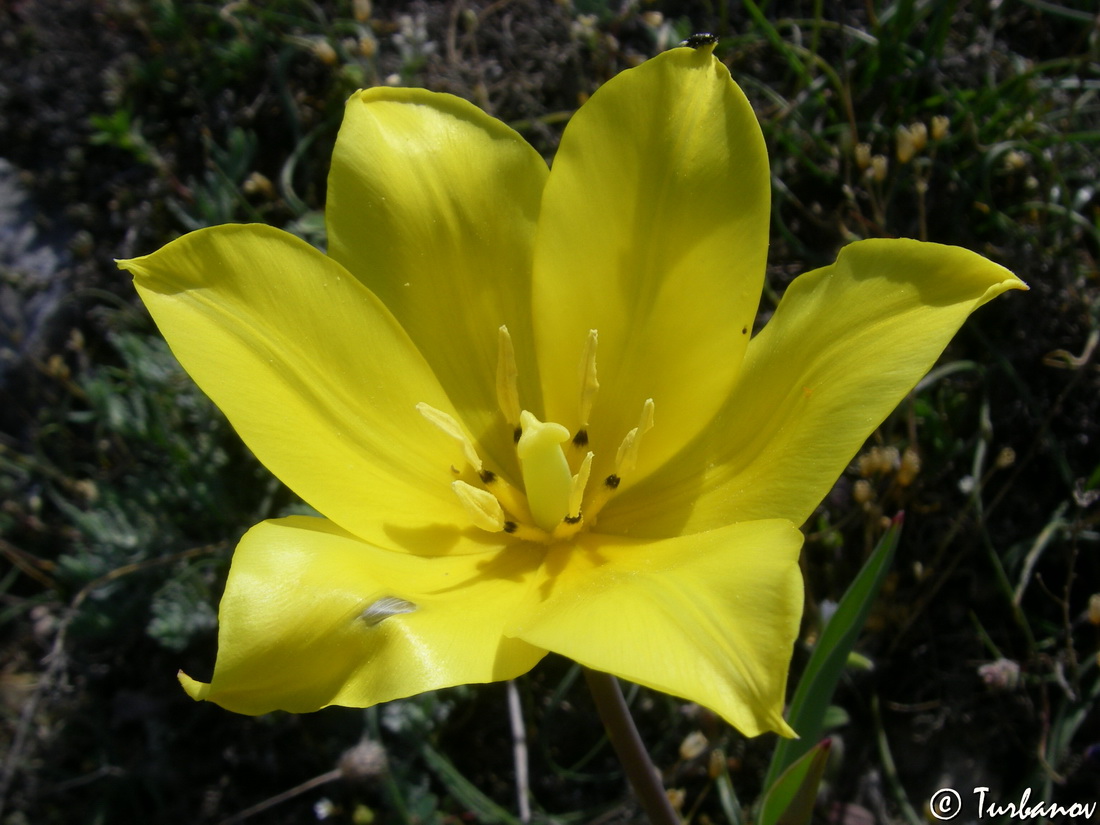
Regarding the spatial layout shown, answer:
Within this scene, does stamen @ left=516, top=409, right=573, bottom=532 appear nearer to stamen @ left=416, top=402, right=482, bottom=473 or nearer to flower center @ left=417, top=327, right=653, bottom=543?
flower center @ left=417, top=327, right=653, bottom=543

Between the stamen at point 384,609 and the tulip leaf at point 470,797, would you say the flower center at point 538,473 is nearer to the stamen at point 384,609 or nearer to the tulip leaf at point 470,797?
the stamen at point 384,609

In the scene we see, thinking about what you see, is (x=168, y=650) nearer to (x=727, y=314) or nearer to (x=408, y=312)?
(x=408, y=312)

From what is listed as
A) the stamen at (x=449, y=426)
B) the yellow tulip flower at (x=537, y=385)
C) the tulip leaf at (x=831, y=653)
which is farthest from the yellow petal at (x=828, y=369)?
the stamen at (x=449, y=426)

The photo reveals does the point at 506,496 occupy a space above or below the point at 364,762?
above

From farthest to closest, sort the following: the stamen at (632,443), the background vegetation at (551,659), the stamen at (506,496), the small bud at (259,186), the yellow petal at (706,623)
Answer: the small bud at (259,186), the background vegetation at (551,659), the stamen at (506,496), the stamen at (632,443), the yellow petal at (706,623)

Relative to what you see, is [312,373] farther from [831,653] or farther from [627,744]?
[831,653]

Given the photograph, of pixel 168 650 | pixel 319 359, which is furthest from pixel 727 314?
pixel 168 650

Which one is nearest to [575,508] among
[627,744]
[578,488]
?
[578,488]

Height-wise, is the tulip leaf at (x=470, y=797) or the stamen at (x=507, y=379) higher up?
the stamen at (x=507, y=379)

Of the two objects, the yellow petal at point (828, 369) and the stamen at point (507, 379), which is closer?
the yellow petal at point (828, 369)
